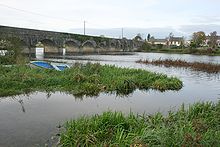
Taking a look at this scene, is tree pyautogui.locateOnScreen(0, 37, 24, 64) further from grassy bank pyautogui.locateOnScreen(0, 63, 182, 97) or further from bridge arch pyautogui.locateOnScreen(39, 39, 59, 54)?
bridge arch pyautogui.locateOnScreen(39, 39, 59, 54)

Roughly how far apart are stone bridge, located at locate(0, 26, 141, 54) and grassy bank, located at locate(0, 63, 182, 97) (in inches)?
595

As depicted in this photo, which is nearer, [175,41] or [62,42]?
[62,42]

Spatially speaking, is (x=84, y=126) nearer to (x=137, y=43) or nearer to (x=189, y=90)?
(x=189, y=90)

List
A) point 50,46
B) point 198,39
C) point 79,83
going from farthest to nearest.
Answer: point 198,39 < point 50,46 < point 79,83

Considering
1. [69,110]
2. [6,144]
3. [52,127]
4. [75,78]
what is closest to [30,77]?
A: [75,78]

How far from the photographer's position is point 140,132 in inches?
273

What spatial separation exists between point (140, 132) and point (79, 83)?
9.31m

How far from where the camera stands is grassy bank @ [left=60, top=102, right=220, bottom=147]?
18.6ft

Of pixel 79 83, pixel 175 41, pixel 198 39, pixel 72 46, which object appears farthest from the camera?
pixel 175 41

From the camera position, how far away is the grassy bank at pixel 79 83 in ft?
47.7

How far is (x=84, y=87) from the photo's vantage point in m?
14.8

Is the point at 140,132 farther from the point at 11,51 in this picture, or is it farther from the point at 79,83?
the point at 11,51

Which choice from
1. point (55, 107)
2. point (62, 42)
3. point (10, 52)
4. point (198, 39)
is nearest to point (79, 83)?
point (55, 107)

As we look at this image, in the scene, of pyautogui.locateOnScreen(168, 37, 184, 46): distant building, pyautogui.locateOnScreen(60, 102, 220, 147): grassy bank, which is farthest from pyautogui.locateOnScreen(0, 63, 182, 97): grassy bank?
pyautogui.locateOnScreen(168, 37, 184, 46): distant building
